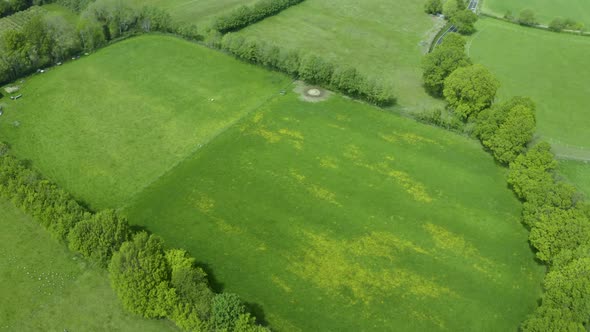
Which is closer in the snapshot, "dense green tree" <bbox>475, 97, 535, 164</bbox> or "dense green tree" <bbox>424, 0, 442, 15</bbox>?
"dense green tree" <bbox>475, 97, 535, 164</bbox>

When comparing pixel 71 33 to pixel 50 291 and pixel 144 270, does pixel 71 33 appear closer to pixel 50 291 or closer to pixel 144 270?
pixel 50 291

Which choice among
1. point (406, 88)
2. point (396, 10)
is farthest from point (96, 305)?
point (396, 10)

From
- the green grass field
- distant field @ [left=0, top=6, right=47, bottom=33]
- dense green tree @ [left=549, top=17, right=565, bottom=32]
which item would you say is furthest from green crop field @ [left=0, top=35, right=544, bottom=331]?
dense green tree @ [left=549, top=17, right=565, bottom=32]

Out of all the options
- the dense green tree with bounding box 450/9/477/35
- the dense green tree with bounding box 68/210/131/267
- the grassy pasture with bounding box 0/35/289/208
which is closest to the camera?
the dense green tree with bounding box 68/210/131/267

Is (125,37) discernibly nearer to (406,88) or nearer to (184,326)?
(406,88)

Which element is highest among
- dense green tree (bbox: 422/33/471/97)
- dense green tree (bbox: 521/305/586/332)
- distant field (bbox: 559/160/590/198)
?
dense green tree (bbox: 422/33/471/97)

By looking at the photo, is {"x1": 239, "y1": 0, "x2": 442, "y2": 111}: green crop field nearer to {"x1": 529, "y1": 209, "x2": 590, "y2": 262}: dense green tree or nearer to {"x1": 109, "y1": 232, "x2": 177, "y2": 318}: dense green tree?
{"x1": 529, "y1": 209, "x2": 590, "y2": 262}: dense green tree

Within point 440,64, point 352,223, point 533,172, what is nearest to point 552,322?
point 533,172
